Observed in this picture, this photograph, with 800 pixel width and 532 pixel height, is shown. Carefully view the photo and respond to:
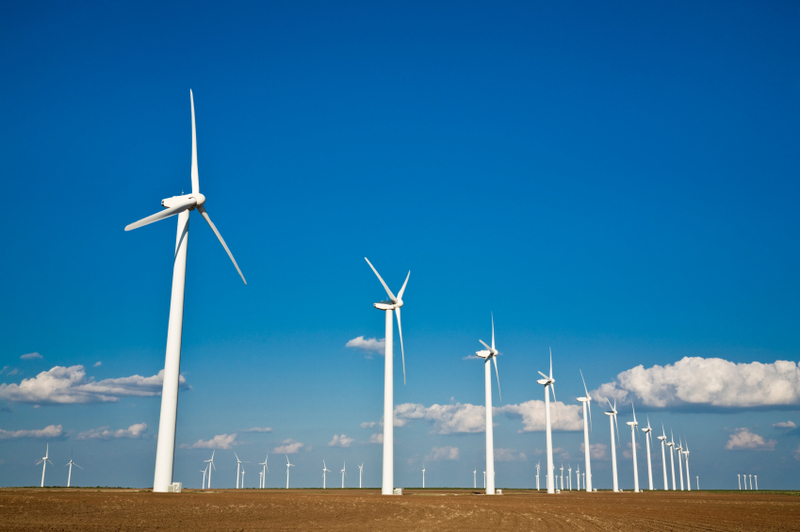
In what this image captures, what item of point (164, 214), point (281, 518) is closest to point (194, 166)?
point (164, 214)

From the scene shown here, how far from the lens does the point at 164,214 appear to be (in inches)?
1879

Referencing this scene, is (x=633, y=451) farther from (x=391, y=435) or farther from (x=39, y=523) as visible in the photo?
(x=39, y=523)

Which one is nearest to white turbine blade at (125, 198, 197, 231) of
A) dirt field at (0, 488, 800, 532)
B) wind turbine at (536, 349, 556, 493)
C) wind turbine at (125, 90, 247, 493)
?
wind turbine at (125, 90, 247, 493)

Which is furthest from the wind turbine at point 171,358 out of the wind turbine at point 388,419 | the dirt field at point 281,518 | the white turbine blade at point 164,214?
the wind turbine at point 388,419

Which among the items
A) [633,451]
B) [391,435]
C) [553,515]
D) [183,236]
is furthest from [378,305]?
[633,451]

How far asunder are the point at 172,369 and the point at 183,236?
9.70 metres

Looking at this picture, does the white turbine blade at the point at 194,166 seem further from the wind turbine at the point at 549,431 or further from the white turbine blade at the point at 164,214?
the wind turbine at the point at 549,431

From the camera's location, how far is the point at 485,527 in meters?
33.2

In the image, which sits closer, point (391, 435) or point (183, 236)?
point (183, 236)

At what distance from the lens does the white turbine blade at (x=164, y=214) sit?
43.7 metres

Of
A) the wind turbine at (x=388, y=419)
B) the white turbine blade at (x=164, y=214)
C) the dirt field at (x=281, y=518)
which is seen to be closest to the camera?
the dirt field at (x=281, y=518)

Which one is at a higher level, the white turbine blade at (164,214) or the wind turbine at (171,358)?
the white turbine blade at (164,214)

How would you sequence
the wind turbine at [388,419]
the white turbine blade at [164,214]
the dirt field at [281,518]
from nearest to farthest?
the dirt field at [281,518]
the white turbine blade at [164,214]
the wind turbine at [388,419]

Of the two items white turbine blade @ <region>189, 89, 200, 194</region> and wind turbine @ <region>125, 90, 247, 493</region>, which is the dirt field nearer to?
wind turbine @ <region>125, 90, 247, 493</region>
